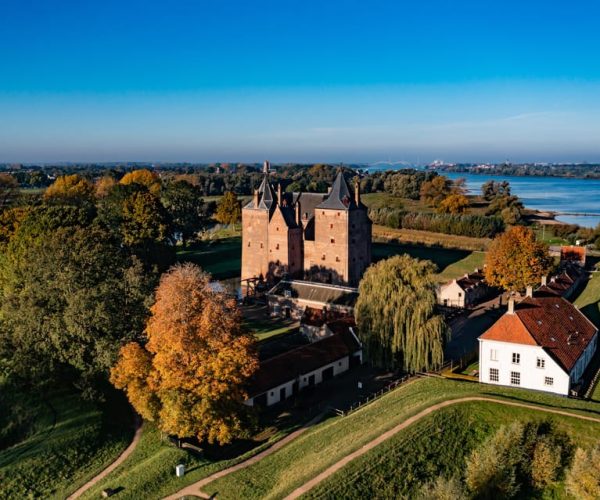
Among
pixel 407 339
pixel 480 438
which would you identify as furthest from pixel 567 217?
pixel 480 438

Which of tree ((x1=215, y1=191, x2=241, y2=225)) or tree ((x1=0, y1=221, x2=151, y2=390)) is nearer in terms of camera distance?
tree ((x1=0, y1=221, x2=151, y2=390))

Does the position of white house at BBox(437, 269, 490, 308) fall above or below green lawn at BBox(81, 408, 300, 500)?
above

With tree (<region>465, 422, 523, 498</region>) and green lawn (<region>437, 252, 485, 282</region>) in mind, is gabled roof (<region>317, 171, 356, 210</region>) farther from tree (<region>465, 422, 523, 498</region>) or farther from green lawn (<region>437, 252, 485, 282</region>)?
tree (<region>465, 422, 523, 498</region>)

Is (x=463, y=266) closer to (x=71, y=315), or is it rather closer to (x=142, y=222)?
(x=142, y=222)

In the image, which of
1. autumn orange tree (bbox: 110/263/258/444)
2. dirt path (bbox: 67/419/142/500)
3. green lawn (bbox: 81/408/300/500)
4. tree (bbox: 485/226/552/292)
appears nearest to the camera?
green lawn (bbox: 81/408/300/500)

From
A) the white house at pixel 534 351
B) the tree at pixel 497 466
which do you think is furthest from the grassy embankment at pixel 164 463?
the white house at pixel 534 351

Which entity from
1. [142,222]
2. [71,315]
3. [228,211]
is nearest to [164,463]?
[71,315]

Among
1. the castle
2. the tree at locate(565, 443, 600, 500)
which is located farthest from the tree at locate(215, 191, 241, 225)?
the tree at locate(565, 443, 600, 500)

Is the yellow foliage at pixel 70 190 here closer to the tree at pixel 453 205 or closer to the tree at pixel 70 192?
the tree at pixel 70 192
